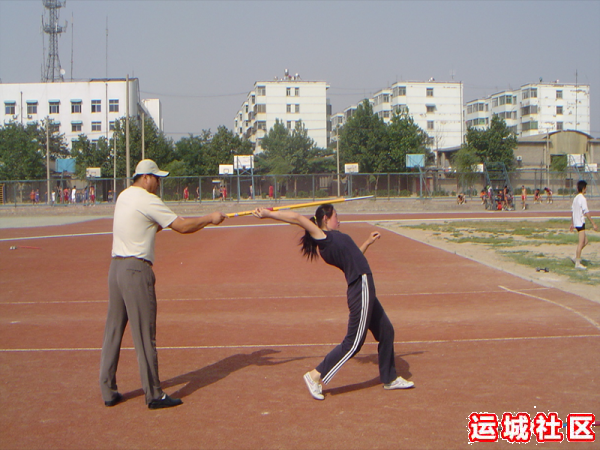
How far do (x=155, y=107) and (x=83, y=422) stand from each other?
364 feet

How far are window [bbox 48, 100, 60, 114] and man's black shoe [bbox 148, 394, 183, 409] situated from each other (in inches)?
3347

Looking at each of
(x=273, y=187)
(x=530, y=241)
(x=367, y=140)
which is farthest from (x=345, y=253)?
(x=367, y=140)

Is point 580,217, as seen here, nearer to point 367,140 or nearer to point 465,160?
point 465,160

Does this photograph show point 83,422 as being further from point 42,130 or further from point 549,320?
point 42,130

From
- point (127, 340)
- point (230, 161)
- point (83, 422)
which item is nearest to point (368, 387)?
point (83, 422)

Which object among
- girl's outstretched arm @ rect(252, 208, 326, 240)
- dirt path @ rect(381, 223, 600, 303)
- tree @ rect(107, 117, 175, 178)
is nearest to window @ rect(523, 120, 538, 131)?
tree @ rect(107, 117, 175, 178)

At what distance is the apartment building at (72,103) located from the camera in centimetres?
8125

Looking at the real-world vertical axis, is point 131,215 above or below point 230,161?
below

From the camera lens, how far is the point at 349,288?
16.6ft

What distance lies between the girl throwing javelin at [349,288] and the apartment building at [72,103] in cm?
8064

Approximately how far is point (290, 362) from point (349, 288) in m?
1.61

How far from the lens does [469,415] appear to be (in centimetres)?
464

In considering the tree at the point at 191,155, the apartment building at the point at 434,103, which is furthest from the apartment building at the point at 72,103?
the apartment building at the point at 434,103

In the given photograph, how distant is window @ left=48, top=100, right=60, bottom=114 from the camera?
269ft
